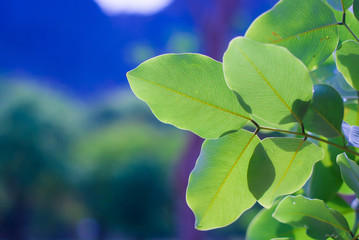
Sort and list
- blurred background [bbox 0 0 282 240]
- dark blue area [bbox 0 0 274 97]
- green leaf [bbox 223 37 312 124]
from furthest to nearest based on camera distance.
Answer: dark blue area [bbox 0 0 274 97] < blurred background [bbox 0 0 282 240] < green leaf [bbox 223 37 312 124]

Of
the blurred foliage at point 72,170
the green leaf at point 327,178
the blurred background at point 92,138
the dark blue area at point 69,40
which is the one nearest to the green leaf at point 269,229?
the green leaf at point 327,178

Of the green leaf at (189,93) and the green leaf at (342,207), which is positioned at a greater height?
the green leaf at (189,93)

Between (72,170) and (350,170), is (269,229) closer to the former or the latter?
(350,170)

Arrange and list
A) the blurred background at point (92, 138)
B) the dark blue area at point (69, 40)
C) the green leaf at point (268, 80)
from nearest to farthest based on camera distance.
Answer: the green leaf at point (268, 80) → the blurred background at point (92, 138) → the dark blue area at point (69, 40)

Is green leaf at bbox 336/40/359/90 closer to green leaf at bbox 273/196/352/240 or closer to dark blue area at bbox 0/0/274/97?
green leaf at bbox 273/196/352/240

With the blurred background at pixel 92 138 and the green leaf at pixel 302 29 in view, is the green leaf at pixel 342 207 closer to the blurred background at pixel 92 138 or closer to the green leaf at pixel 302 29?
the green leaf at pixel 302 29

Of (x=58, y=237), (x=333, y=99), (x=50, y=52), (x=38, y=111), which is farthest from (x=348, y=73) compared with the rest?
(x=50, y=52)

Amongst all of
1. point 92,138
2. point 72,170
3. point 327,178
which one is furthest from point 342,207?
point 92,138

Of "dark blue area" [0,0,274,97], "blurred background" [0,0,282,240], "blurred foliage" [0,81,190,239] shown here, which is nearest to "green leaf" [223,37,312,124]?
"blurred background" [0,0,282,240]
